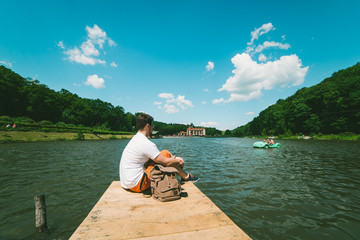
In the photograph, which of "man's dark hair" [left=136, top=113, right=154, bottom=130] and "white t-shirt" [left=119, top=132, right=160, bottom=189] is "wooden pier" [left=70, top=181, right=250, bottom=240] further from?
"man's dark hair" [left=136, top=113, right=154, bottom=130]

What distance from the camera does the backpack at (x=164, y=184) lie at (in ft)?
11.1

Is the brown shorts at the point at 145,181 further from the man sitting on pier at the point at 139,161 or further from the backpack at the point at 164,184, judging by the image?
the backpack at the point at 164,184

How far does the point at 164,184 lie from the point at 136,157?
0.93 metres

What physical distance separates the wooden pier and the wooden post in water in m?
1.15

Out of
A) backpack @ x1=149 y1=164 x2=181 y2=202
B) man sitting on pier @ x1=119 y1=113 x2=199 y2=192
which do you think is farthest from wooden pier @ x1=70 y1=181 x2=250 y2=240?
man sitting on pier @ x1=119 y1=113 x2=199 y2=192

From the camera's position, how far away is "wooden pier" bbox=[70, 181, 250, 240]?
85.9 inches

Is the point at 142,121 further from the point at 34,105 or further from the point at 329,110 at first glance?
the point at 329,110

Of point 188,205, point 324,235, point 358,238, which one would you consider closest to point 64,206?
point 188,205

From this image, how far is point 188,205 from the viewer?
126 inches

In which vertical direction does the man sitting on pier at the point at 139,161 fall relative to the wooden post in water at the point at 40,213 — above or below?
above

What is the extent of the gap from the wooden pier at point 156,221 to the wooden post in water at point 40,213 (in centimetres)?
115

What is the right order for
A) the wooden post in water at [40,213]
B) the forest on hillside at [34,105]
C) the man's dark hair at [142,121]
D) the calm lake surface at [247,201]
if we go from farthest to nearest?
the forest on hillside at [34,105], the man's dark hair at [142,121], the calm lake surface at [247,201], the wooden post in water at [40,213]

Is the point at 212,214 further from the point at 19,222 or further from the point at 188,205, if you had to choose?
the point at 19,222

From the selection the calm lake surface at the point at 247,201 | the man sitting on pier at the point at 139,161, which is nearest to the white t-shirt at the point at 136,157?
the man sitting on pier at the point at 139,161
